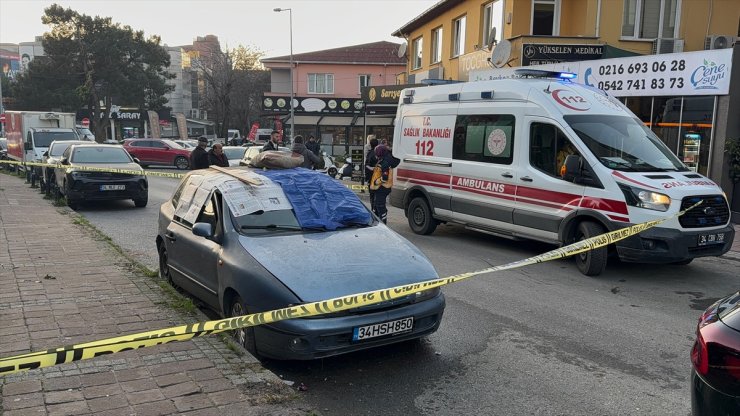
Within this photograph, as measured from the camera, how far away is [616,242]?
789 centimetres

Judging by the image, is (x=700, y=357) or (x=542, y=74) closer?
(x=700, y=357)

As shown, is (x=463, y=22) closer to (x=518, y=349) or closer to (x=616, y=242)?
(x=616, y=242)

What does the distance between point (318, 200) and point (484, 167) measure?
463 cm

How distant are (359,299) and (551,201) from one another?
16.9 ft

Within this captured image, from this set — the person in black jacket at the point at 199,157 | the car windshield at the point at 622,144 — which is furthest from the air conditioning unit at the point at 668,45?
the person in black jacket at the point at 199,157

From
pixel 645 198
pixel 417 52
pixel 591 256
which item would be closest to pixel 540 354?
pixel 591 256

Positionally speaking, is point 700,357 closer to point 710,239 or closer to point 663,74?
point 710,239

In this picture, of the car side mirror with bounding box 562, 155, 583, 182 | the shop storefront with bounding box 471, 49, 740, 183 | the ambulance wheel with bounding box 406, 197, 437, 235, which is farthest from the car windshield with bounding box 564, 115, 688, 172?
the shop storefront with bounding box 471, 49, 740, 183

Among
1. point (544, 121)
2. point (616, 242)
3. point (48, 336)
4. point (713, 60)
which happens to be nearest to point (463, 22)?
point (713, 60)

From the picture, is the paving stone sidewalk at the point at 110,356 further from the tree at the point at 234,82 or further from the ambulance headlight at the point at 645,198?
the tree at the point at 234,82

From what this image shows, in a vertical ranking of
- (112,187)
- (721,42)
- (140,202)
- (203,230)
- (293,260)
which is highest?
(721,42)

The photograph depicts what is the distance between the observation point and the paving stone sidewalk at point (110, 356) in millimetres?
3723

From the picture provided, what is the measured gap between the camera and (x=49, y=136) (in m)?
23.3

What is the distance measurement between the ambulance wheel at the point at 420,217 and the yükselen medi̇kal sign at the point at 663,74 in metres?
3.69
